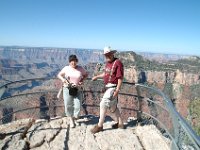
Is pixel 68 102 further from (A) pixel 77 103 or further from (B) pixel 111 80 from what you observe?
(B) pixel 111 80

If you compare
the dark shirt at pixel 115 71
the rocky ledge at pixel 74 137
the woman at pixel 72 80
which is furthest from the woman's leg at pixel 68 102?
the dark shirt at pixel 115 71

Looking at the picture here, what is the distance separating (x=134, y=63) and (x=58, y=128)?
6000 inches

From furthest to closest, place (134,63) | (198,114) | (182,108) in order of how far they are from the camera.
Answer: (134,63), (182,108), (198,114)

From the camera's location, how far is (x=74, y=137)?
6.71m

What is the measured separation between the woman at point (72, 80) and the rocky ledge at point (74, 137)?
0.36m

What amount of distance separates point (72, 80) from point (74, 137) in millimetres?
1513

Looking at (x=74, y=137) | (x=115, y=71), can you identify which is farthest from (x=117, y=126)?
(x=115, y=71)

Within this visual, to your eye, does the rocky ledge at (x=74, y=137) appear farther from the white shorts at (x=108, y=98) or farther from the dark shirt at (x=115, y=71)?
the dark shirt at (x=115, y=71)

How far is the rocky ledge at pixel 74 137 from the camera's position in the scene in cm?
612

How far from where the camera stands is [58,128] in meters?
7.31

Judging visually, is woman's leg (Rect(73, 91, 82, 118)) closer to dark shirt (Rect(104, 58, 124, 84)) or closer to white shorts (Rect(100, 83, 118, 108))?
white shorts (Rect(100, 83, 118, 108))

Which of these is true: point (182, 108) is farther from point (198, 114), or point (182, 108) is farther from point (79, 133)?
point (79, 133)

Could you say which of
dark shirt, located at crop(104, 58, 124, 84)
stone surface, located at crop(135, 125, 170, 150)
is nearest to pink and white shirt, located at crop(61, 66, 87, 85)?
dark shirt, located at crop(104, 58, 124, 84)

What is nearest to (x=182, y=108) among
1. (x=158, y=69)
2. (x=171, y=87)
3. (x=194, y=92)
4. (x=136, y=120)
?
(x=194, y=92)
